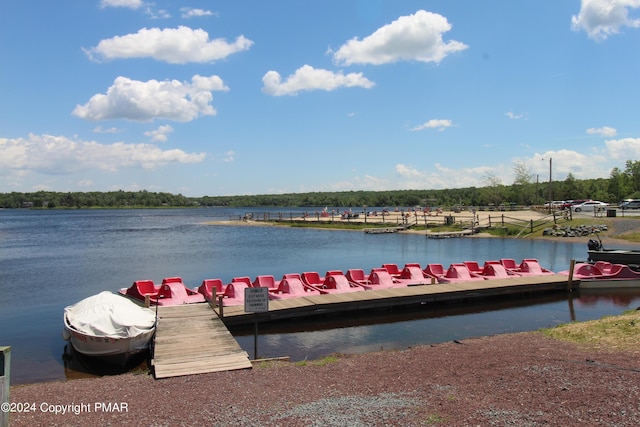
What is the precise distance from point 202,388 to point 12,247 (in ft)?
183

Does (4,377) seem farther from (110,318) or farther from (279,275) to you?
(279,275)

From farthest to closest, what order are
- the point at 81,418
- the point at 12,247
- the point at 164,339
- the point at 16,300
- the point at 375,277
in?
the point at 12,247 → the point at 16,300 → the point at 375,277 → the point at 164,339 → the point at 81,418

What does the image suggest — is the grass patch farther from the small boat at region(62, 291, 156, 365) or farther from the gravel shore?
the small boat at region(62, 291, 156, 365)

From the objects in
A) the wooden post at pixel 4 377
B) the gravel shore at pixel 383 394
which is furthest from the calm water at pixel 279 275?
the wooden post at pixel 4 377

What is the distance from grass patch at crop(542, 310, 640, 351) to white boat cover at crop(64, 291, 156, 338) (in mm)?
10718

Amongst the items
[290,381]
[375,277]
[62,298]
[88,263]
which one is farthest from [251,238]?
[290,381]

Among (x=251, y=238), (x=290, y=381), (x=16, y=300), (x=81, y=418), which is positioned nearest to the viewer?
(x=81, y=418)

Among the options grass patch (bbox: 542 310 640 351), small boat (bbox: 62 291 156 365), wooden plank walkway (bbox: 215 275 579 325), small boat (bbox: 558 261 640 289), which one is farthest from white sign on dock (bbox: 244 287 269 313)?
small boat (bbox: 558 261 640 289)

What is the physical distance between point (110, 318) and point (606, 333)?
12.4 m

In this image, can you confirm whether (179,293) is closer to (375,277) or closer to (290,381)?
(375,277)

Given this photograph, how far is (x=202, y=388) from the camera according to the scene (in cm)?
909

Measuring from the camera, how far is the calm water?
15891 millimetres

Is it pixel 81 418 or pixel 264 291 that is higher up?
pixel 264 291

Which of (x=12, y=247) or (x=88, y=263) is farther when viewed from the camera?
(x=12, y=247)
